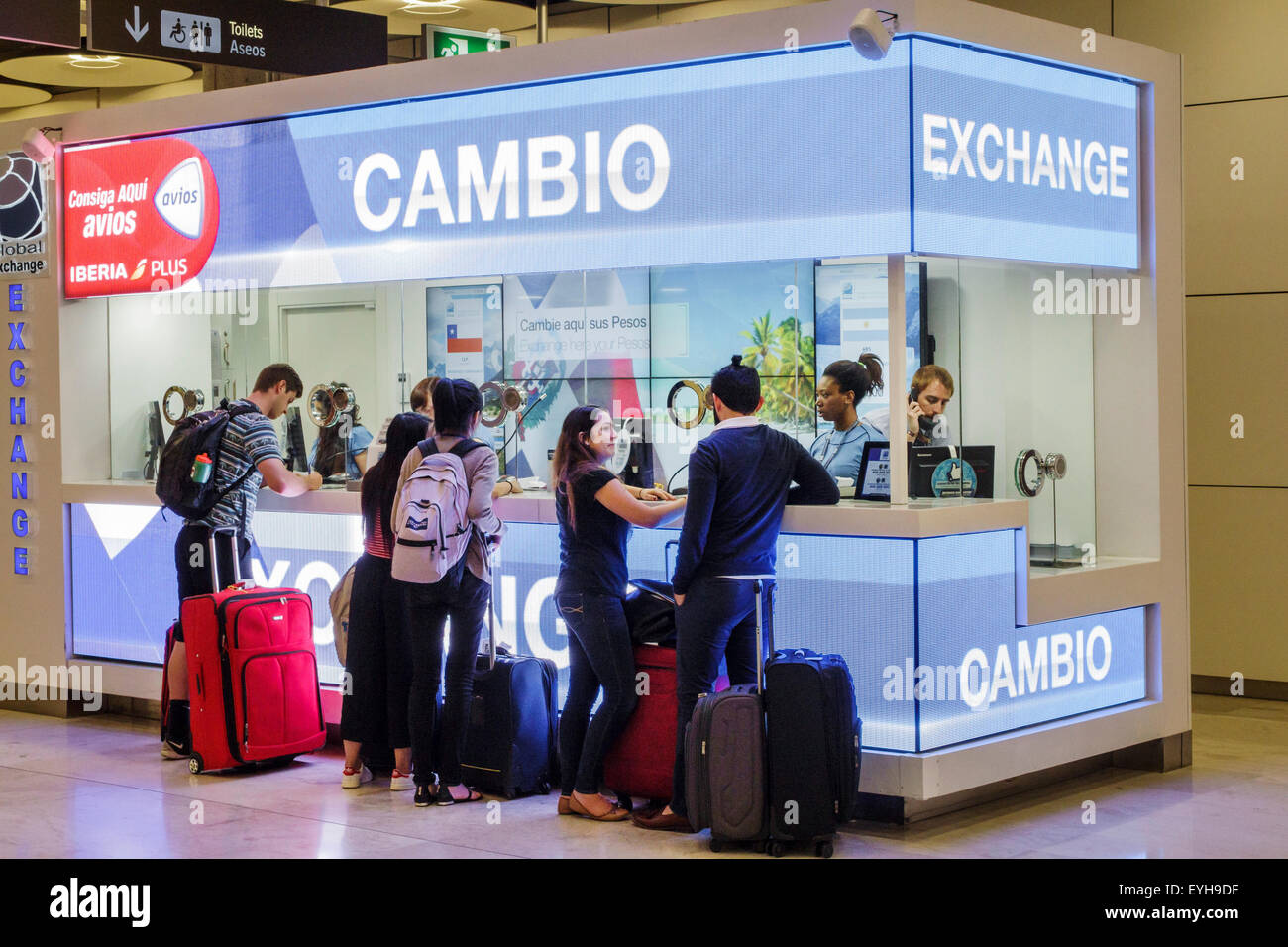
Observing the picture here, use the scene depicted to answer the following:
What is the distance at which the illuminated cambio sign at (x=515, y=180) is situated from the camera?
19.2ft

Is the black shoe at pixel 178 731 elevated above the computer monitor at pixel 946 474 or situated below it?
below

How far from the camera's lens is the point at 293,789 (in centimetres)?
601

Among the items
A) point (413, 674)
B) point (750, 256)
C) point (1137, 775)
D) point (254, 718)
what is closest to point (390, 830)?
point (413, 674)

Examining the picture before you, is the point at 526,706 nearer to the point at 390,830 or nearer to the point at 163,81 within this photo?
the point at 390,830

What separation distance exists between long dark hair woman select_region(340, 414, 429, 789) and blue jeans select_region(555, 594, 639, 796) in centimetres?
72

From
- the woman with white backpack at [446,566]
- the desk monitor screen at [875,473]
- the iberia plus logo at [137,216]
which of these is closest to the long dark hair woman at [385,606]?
the woman with white backpack at [446,566]

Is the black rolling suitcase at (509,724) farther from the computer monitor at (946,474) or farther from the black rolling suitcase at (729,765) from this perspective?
the computer monitor at (946,474)

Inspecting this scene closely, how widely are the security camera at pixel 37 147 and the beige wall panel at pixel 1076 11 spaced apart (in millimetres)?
4948

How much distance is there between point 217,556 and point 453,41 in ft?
13.4

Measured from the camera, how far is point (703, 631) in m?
5.18

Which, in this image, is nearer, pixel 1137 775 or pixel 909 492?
pixel 909 492

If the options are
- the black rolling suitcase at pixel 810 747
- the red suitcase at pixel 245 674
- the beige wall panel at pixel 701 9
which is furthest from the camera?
the beige wall panel at pixel 701 9

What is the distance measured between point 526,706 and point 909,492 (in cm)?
161

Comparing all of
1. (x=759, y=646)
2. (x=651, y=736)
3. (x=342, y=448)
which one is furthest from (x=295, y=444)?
(x=759, y=646)
